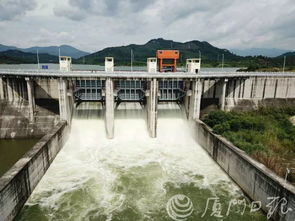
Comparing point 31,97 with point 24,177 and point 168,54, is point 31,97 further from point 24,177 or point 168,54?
point 168,54

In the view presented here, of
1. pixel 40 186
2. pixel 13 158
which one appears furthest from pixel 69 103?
pixel 40 186

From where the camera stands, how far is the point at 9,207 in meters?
9.96

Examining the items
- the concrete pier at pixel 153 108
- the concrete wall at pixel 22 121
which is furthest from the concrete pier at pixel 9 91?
the concrete pier at pixel 153 108

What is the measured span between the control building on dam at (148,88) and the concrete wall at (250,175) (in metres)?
6.99

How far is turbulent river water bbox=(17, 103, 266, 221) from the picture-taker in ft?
37.1

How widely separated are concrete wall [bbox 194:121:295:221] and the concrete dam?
0.22 feet

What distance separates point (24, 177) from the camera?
11.5 m

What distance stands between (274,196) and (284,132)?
11.1m

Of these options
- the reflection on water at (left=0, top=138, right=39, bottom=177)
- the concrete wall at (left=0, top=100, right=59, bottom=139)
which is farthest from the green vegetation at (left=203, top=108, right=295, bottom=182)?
the concrete wall at (left=0, top=100, right=59, bottom=139)

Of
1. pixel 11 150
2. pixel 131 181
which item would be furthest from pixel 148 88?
pixel 11 150

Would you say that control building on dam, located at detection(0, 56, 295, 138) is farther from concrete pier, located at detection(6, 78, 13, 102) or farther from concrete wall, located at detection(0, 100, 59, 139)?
concrete wall, located at detection(0, 100, 59, 139)

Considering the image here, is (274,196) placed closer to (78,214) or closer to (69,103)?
(78,214)

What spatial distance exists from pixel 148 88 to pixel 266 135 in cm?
1317

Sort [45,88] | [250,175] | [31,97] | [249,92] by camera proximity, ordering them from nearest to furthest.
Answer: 1. [250,175]
2. [31,97]
3. [45,88]
4. [249,92]
